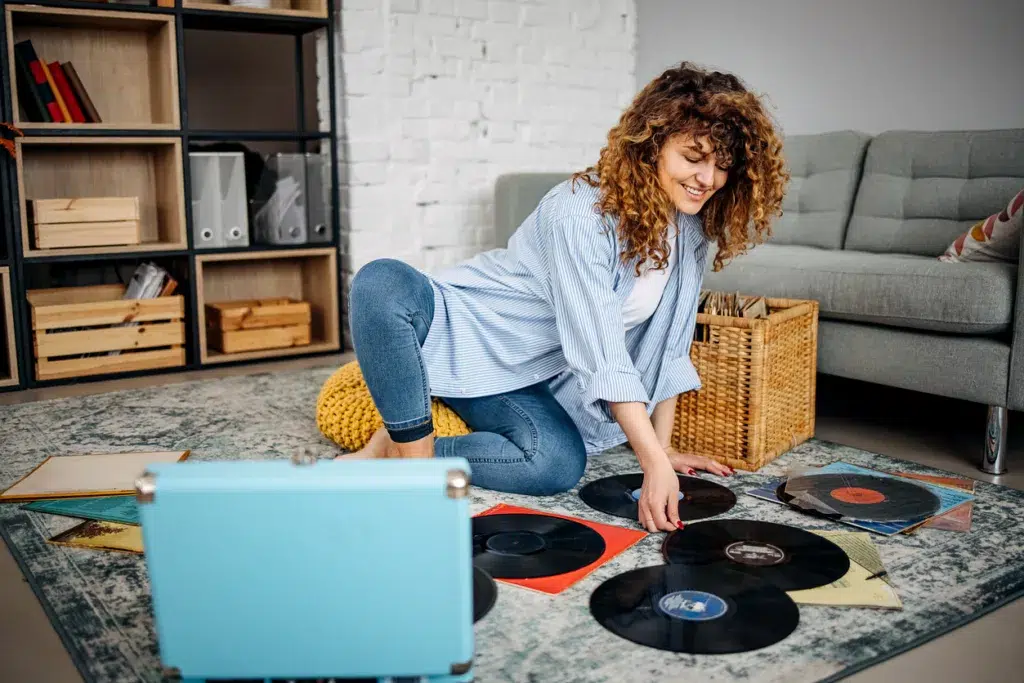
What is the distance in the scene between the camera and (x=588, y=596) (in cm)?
122

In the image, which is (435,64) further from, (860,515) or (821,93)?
(860,515)

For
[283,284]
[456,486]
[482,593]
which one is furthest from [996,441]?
[283,284]

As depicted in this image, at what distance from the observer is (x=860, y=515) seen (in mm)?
1490

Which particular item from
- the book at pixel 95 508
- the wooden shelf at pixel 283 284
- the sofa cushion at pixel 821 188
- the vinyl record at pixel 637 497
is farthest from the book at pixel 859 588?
the wooden shelf at pixel 283 284

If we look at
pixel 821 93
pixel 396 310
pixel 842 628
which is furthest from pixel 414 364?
pixel 821 93

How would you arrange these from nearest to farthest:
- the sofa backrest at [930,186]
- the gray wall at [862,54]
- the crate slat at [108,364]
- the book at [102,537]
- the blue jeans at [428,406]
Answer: the book at [102,537] → the blue jeans at [428,406] → the sofa backrest at [930,186] → the crate slat at [108,364] → the gray wall at [862,54]

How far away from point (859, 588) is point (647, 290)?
1.97ft

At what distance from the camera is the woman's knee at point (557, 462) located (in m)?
1.59

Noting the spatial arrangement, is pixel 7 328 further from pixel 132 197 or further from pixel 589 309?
pixel 589 309

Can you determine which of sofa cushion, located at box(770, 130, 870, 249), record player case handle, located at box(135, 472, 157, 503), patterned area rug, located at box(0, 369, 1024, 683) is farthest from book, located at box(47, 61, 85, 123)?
record player case handle, located at box(135, 472, 157, 503)

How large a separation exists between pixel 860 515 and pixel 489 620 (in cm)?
68

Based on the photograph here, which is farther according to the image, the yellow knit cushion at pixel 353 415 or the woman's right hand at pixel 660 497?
the yellow knit cushion at pixel 353 415

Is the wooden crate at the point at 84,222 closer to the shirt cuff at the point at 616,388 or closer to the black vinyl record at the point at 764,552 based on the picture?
the shirt cuff at the point at 616,388

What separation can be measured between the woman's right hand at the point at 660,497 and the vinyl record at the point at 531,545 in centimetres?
8
